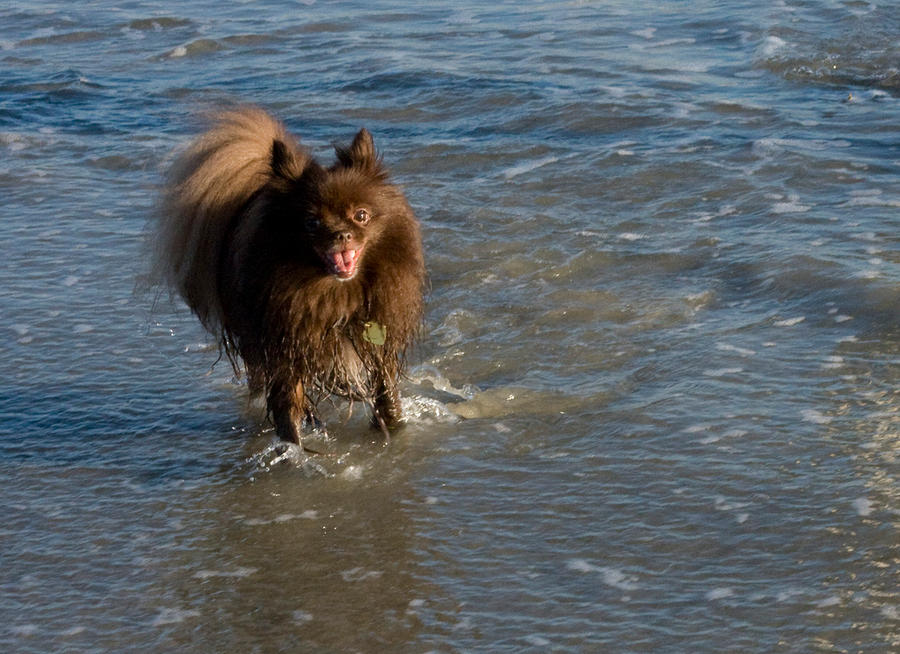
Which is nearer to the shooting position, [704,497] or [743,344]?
[704,497]

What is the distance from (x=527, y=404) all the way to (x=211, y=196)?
169cm

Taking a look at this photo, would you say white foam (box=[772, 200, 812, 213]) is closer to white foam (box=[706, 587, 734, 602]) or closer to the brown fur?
the brown fur

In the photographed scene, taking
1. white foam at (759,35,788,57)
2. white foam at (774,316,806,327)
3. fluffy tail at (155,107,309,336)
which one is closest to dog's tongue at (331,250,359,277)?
fluffy tail at (155,107,309,336)

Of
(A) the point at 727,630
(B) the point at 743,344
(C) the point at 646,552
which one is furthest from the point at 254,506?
(B) the point at 743,344

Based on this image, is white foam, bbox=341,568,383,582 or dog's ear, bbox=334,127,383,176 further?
dog's ear, bbox=334,127,383,176

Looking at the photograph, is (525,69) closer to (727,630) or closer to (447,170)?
(447,170)

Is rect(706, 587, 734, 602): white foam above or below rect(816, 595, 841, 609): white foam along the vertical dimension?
above

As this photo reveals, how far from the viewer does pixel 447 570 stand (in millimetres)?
4672

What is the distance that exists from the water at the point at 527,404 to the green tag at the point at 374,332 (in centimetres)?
58

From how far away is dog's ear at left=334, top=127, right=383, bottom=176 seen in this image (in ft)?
16.5

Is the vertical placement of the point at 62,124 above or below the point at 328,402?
above

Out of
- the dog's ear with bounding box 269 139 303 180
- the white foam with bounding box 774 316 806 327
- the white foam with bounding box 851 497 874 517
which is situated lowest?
the white foam with bounding box 851 497 874 517

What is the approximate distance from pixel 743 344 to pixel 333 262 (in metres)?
2.38

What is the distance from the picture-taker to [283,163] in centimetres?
499
